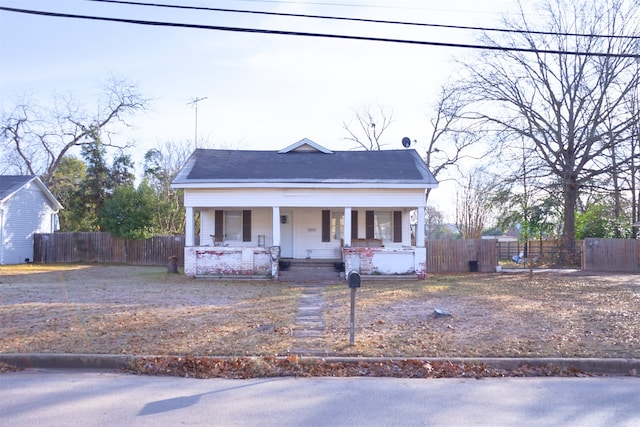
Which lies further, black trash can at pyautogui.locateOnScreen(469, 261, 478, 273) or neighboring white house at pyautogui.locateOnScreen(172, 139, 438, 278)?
black trash can at pyautogui.locateOnScreen(469, 261, 478, 273)

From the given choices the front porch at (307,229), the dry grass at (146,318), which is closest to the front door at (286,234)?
the front porch at (307,229)

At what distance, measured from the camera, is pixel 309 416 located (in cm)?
528

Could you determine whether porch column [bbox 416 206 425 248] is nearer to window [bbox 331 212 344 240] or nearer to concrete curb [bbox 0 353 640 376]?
Answer: window [bbox 331 212 344 240]

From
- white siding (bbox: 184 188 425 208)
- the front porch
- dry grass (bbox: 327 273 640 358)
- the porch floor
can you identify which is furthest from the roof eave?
dry grass (bbox: 327 273 640 358)

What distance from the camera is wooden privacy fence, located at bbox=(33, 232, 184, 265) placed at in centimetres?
2900

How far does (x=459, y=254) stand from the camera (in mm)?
25250

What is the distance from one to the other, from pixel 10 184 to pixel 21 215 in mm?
1810

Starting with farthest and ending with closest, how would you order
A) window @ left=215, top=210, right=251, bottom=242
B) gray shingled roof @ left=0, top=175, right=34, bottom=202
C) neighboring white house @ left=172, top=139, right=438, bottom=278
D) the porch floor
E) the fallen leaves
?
gray shingled roof @ left=0, top=175, right=34, bottom=202 → window @ left=215, top=210, right=251, bottom=242 → the porch floor → neighboring white house @ left=172, top=139, right=438, bottom=278 → the fallen leaves

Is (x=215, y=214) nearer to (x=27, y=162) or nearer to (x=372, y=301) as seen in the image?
(x=372, y=301)

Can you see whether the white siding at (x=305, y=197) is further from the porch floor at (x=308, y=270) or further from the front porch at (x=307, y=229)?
the porch floor at (x=308, y=270)

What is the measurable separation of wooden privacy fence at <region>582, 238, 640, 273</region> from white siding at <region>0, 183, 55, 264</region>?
30.2 m

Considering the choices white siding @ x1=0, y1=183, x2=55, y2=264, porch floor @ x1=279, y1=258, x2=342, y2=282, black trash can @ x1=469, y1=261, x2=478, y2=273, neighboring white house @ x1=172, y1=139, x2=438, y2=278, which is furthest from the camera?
white siding @ x1=0, y1=183, x2=55, y2=264

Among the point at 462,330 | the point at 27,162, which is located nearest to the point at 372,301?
the point at 462,330

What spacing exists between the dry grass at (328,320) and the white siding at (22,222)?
12933 mm
